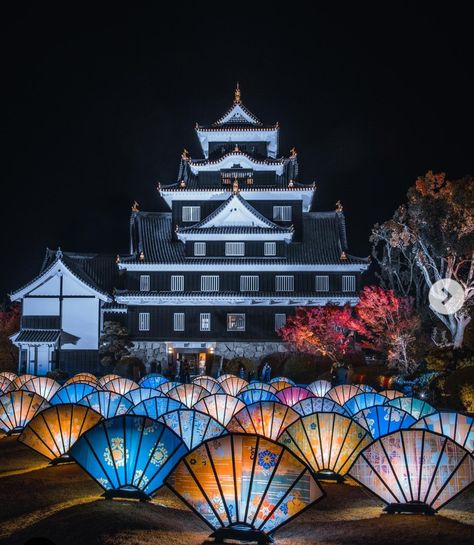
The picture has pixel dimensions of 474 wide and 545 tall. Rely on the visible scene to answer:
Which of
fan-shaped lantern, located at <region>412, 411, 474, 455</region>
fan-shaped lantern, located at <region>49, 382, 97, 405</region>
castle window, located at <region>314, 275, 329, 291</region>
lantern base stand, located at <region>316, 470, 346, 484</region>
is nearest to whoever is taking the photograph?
lantern base stand, located at <region>316, 470, 346, 484</region>

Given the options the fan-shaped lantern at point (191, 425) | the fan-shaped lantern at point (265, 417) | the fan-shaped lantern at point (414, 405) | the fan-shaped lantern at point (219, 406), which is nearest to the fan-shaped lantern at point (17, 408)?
the fan-shaped lantern at point (219, 406)

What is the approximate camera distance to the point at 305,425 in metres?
11.9

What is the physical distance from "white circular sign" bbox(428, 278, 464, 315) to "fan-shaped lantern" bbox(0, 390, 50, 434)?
17522 mm

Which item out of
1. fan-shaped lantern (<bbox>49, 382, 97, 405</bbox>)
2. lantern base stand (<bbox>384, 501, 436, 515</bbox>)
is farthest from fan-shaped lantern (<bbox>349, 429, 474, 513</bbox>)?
fan-shaped lantern (<bbox>49, 382, 97, 405</bbox>)

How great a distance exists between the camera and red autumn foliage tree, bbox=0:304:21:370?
40.5 meters

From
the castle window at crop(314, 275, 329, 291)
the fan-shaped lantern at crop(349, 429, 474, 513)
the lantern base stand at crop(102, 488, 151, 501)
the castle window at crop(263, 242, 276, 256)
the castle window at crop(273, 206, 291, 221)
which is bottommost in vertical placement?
the lantern base stand at crop(102, 488, 151, 501)

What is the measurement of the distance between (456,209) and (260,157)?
20.7 metres

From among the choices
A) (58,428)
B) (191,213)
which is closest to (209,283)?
(191,213)


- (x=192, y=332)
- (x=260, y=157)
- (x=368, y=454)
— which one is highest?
(x=260, y=157)

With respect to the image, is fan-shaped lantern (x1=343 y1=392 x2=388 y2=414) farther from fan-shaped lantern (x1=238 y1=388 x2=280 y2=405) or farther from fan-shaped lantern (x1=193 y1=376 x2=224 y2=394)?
fan-shaped lantern (x1=193 y1=376 x2=224 y2=394)

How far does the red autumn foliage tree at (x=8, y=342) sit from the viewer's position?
40.5 m

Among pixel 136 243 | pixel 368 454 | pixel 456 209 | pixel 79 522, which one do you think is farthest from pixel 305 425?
pixel 136 243

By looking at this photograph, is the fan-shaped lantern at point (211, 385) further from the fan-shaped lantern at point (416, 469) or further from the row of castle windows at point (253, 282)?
the row of castle windows at point (253, 282)

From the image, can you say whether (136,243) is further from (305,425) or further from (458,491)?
(458,491)
